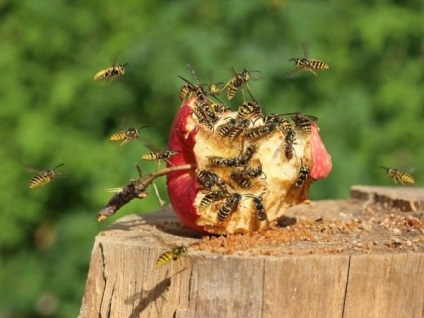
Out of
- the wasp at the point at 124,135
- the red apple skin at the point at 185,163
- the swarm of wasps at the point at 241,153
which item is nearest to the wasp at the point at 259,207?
the swarm of wasps at the point at 241,153

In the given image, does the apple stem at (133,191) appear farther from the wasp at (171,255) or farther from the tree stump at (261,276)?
the wasp at (171,255)

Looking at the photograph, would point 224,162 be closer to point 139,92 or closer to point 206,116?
point 206,116

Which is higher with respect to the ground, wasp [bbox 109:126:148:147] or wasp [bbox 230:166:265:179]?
wasp [bbox 109:126:148:147]

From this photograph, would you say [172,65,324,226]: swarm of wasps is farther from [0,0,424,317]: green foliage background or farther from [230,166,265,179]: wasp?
[0,0,424,317]: green foliage background

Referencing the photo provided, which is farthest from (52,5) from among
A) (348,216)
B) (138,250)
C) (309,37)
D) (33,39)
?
(138,250)

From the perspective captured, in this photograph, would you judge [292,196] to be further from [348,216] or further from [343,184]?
[343,184]

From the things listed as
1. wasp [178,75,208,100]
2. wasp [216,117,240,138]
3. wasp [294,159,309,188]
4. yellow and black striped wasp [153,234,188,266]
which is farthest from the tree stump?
wasp [178,75,208,100]
